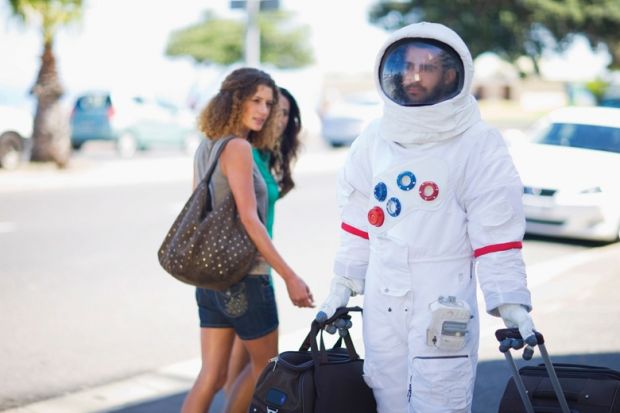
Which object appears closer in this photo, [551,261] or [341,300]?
[341,300]

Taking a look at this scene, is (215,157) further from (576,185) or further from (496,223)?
(576,185)

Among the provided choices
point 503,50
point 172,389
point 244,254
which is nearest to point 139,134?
point 172,389

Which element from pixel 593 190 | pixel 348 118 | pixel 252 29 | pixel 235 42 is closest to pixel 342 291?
pixel 593 190

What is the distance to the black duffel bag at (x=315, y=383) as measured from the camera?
3.12m

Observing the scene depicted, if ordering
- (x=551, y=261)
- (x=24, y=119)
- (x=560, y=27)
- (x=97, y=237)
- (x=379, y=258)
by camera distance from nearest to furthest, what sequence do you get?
(x=379, y=258)
(x=551, y=261)
(x=97, y=237)
(x=24, y=119)
(x=560, y=27)

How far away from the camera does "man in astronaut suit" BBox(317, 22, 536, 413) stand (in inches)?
122

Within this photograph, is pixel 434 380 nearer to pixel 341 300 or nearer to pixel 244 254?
pixel 341 300

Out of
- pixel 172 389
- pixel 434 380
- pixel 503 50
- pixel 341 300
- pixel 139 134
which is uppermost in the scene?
pixel 503 50

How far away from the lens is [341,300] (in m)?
3.39

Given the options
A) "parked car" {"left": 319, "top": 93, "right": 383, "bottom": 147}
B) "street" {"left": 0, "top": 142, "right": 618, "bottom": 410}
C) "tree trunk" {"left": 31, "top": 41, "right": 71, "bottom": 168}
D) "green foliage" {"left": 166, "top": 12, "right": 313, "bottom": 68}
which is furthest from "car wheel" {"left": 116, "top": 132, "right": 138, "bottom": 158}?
"green foliage" {"left": 166, "top": 12, "right": 313, "bottom": 68}

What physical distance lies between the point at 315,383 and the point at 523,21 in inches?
1771

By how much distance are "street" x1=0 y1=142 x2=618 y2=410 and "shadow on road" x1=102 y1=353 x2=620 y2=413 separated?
0.25 m

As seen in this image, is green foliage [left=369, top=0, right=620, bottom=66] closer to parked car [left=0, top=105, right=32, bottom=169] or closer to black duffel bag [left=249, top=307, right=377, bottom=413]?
parked car [left=0, top=105, right=32, bottom=169]

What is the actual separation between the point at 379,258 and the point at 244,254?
2.72ft
